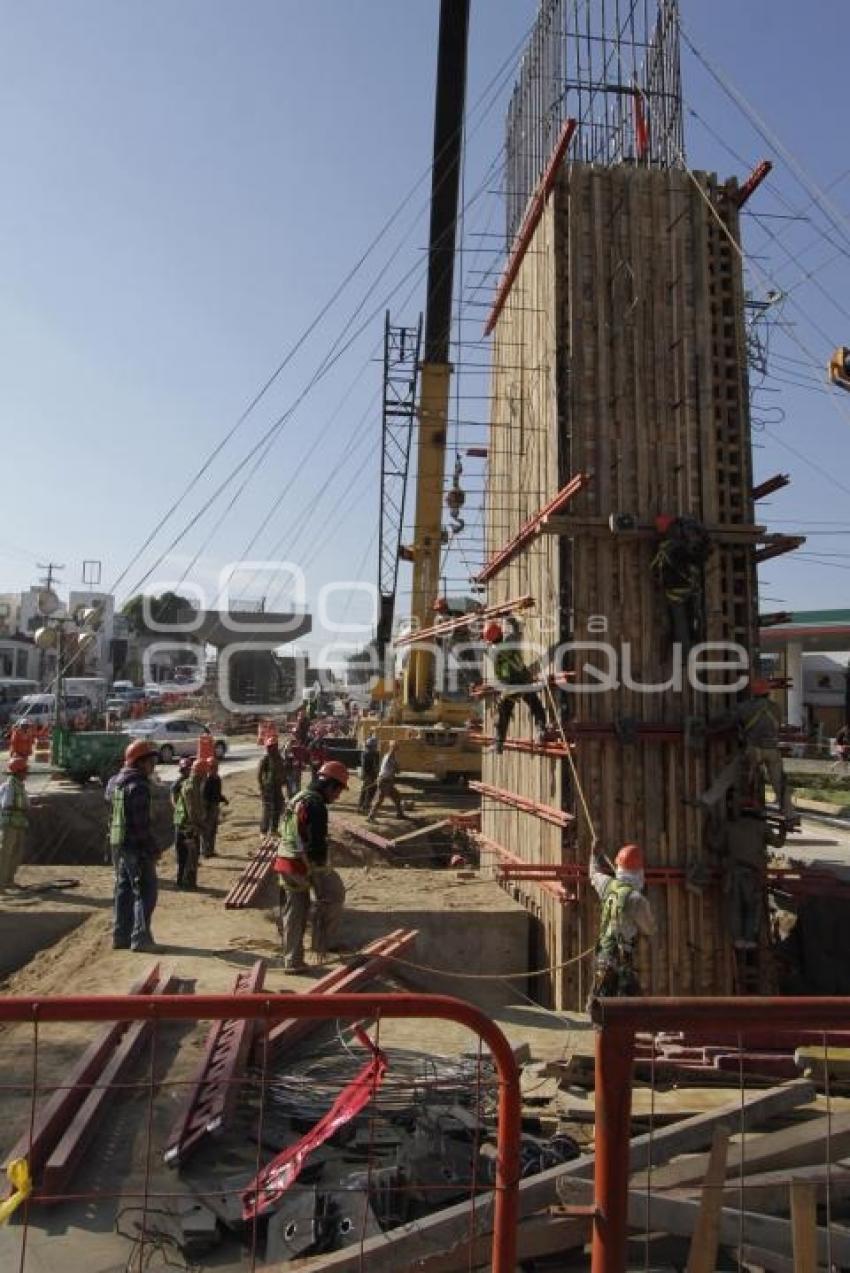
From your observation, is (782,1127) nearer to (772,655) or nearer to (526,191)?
(526,191)

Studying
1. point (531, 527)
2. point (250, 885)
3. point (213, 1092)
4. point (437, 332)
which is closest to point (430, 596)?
point (437, 332)

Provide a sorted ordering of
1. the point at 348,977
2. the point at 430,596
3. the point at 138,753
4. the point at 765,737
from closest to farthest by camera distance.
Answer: the point at 348,977
the point at 765,737
the point at 138,753
the point at 430,596

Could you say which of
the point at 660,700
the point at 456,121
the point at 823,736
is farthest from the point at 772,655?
the point at 660,700

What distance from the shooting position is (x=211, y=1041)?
18.8 feet

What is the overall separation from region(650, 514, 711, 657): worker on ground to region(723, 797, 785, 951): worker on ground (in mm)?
1699

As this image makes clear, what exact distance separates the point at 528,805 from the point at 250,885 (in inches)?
136

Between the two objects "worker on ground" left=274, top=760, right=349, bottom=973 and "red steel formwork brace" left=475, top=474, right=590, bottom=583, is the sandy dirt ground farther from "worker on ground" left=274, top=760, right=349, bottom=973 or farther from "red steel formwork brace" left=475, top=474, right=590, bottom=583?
"red steel formwork brace" left=475, top=474, right=590, bottom=583

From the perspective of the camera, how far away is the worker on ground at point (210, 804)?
1322 centimetres

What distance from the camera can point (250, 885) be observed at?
10961 millimetres

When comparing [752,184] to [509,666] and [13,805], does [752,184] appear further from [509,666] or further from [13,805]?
[13,805]

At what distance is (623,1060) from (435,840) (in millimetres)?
13566

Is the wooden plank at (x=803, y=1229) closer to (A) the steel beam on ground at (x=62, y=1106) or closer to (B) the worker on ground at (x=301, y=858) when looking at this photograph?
(A) the steel beam on ground at (x=62, y=1106)

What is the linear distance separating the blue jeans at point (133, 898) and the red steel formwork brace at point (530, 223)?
7.66 metres

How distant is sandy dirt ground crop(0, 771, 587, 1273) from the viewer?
4.20m
